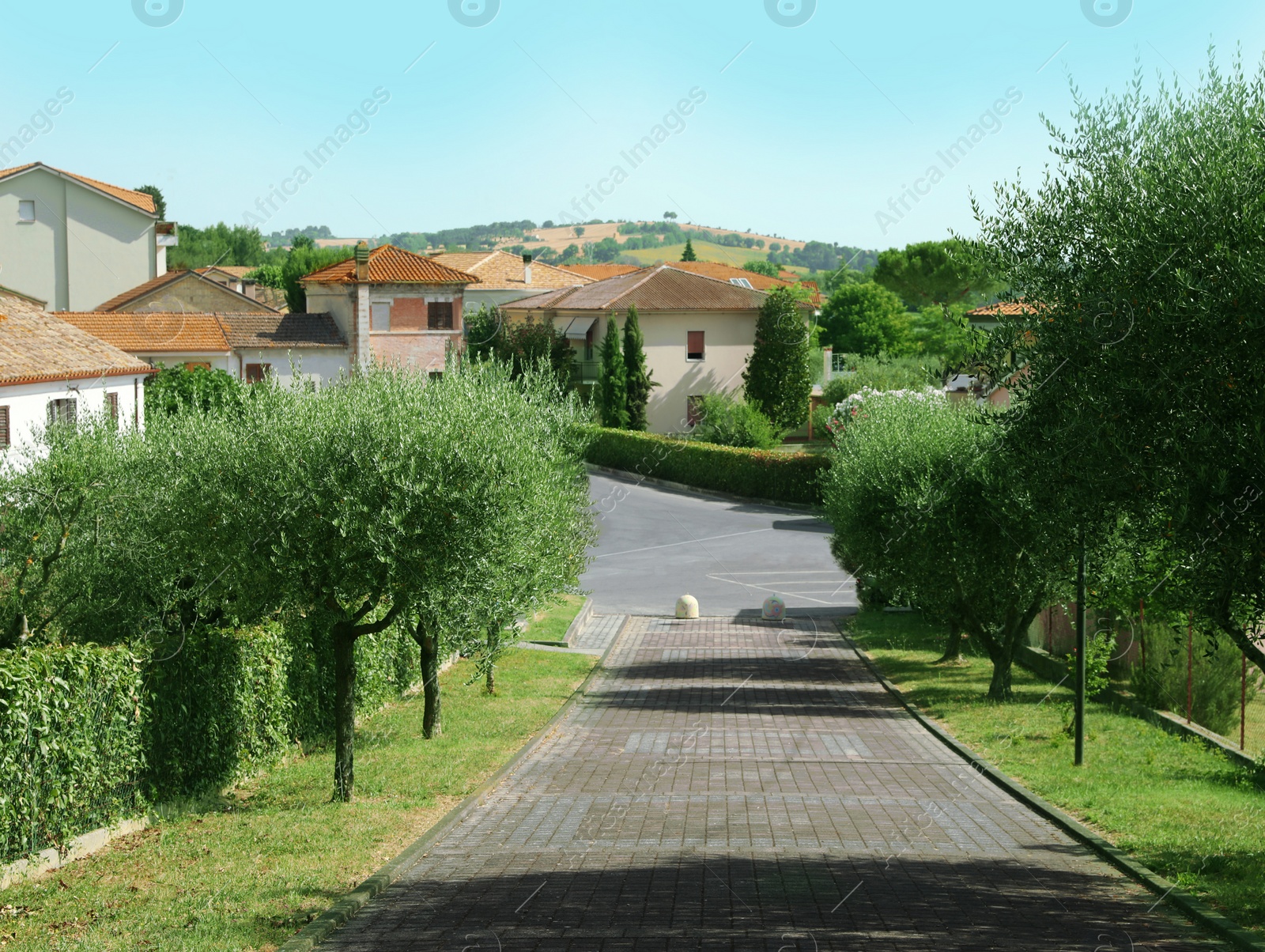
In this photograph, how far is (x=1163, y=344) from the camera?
26.3 ft

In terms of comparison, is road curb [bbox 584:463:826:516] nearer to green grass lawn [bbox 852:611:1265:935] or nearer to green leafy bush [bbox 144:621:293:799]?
A: green grass lawn [bbox 852:611:1265:935]

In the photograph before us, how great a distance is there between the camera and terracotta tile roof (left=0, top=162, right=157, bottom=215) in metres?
52.7

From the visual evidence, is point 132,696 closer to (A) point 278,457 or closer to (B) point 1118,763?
(A) point 278,457

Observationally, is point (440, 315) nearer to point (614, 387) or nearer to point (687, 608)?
point (614, 387)

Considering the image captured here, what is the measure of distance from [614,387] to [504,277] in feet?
93.1

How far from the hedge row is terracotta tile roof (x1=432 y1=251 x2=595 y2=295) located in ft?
210

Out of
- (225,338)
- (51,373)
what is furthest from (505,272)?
(51,373)

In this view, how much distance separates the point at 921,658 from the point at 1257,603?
17682 millimetres

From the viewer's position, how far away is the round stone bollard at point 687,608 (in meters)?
30.5

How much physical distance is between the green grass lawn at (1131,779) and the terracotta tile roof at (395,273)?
33.6m

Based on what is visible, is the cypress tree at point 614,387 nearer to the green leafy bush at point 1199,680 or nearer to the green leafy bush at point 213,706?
the green leafy bush at point 1199,680

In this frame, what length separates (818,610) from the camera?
31781mm

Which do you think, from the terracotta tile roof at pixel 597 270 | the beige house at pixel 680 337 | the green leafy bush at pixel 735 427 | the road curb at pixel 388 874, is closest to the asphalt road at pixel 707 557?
the green leafy bush at pixel 735 427

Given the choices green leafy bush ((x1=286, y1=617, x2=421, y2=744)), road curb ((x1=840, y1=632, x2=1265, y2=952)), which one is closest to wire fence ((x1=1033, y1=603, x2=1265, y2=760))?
road curb ((x1=840, y1=632, x2=1265, y2=952))
